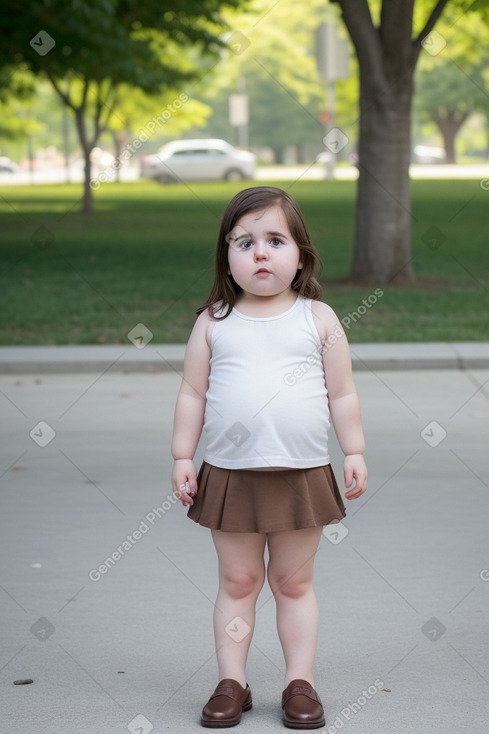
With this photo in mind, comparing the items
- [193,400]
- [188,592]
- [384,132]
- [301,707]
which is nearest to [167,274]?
[384,132]

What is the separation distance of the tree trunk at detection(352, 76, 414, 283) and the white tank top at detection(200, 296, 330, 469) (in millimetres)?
12933

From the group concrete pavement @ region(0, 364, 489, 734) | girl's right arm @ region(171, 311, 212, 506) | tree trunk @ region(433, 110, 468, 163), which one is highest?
tree trunk @ region(433, 110, 468, 163)

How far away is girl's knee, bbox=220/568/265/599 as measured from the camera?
3979 mm

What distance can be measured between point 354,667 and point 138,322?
31.7 ft

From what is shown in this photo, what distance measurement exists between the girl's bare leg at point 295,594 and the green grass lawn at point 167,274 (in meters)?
0.84

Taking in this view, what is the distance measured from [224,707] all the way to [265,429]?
79 cm

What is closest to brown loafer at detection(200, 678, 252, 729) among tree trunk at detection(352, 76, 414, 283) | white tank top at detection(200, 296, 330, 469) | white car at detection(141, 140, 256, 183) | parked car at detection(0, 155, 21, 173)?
white tank top at detection(200, 296, 330, 469)

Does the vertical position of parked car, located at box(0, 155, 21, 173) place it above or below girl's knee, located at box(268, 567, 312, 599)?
above

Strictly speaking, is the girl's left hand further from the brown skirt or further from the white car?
the white car

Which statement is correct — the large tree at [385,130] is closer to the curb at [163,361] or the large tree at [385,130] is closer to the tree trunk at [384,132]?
the tree trunk at [384,132]

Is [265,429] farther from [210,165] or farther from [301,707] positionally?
[210,165]

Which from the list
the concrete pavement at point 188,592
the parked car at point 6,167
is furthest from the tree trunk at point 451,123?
the concrete pavement at point 188,592

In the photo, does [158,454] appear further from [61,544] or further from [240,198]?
[240,198]

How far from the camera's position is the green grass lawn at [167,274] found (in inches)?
533
